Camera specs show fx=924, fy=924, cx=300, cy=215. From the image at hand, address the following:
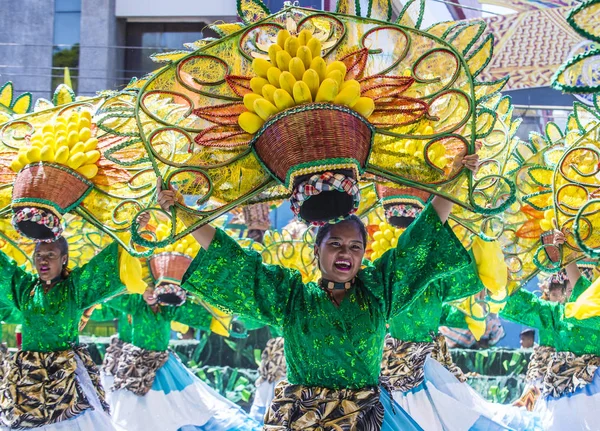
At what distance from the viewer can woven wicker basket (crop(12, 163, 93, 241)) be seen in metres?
4.74

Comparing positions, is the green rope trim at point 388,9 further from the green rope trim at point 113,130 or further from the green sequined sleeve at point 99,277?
the green sequined sleeve at point 99,277

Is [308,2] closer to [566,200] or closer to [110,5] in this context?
[110,5]

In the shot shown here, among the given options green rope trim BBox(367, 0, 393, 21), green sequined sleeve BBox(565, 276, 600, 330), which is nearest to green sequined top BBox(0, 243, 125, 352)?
green rope trim BBox(367, 0, 393, 21)

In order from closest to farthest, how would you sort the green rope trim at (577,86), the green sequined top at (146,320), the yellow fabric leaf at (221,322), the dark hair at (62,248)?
1. the green rope trim at (577,86)
2. the dark hair at (62,248)
3. the green sequined top at (146,320)
4. the yellow fabric leaf at (221,322)

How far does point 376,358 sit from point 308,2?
854 cm

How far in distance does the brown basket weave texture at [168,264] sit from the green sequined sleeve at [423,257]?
3442mm

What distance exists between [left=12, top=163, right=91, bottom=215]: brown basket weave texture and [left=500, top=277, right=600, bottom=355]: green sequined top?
328cm

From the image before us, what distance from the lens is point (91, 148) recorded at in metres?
4.88

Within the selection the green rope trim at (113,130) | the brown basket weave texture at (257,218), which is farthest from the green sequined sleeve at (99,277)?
the brown basket weave texture at (257,218)

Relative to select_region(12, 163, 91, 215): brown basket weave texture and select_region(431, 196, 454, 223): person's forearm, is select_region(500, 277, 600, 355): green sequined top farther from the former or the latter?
select_region(12, 163, 91, 215): brown basket weave texture

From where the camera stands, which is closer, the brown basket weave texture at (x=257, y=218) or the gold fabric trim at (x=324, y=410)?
the gold fabric trim at (x=324, y=410)

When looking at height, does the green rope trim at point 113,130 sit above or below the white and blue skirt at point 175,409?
above

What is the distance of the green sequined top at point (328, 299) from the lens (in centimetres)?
347

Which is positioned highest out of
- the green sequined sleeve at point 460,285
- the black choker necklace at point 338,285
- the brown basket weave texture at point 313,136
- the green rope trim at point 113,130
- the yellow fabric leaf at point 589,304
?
the green rope trim at point 113,130
